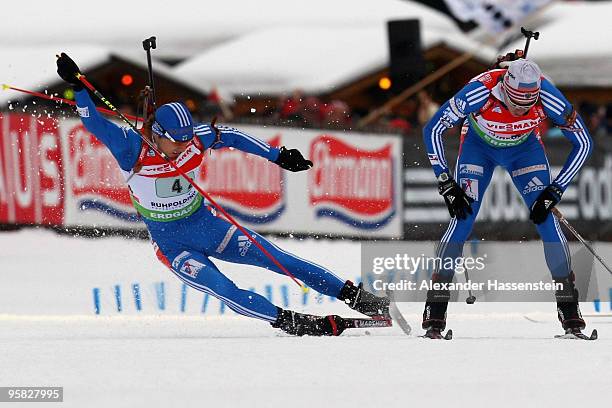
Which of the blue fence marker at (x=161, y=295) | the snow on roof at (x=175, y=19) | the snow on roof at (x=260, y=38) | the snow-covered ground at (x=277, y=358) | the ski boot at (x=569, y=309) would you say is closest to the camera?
the snow-covered ground at (x=277, y=358)

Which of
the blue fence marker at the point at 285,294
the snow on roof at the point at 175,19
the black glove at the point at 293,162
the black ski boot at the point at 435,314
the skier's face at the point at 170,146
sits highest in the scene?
the snow on roof at the point at 175,19

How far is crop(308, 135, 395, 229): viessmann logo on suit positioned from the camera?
44.6 feet

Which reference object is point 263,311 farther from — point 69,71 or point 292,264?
point 69,71

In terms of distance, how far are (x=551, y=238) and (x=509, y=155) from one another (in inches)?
22.2

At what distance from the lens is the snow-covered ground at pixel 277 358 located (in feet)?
17.5

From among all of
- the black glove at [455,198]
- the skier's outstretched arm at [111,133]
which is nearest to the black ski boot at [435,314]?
the black glove at [455,198]

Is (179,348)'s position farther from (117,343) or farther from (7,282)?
(7,282)

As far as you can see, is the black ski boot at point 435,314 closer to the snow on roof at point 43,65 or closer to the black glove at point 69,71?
the black glove at point 69,71

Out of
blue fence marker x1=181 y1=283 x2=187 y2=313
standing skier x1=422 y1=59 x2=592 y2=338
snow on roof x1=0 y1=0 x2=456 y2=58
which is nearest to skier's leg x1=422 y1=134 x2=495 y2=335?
standing skier x1=422 y1=59 x2=592 y2=338

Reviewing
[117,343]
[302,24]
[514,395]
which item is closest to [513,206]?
[117,343]

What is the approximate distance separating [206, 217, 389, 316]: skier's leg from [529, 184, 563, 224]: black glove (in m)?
1.03

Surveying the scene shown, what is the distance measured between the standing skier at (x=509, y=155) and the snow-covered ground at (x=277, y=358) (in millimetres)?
348

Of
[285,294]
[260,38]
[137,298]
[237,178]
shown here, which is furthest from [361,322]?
[260,38]

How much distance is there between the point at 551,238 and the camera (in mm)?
7629
